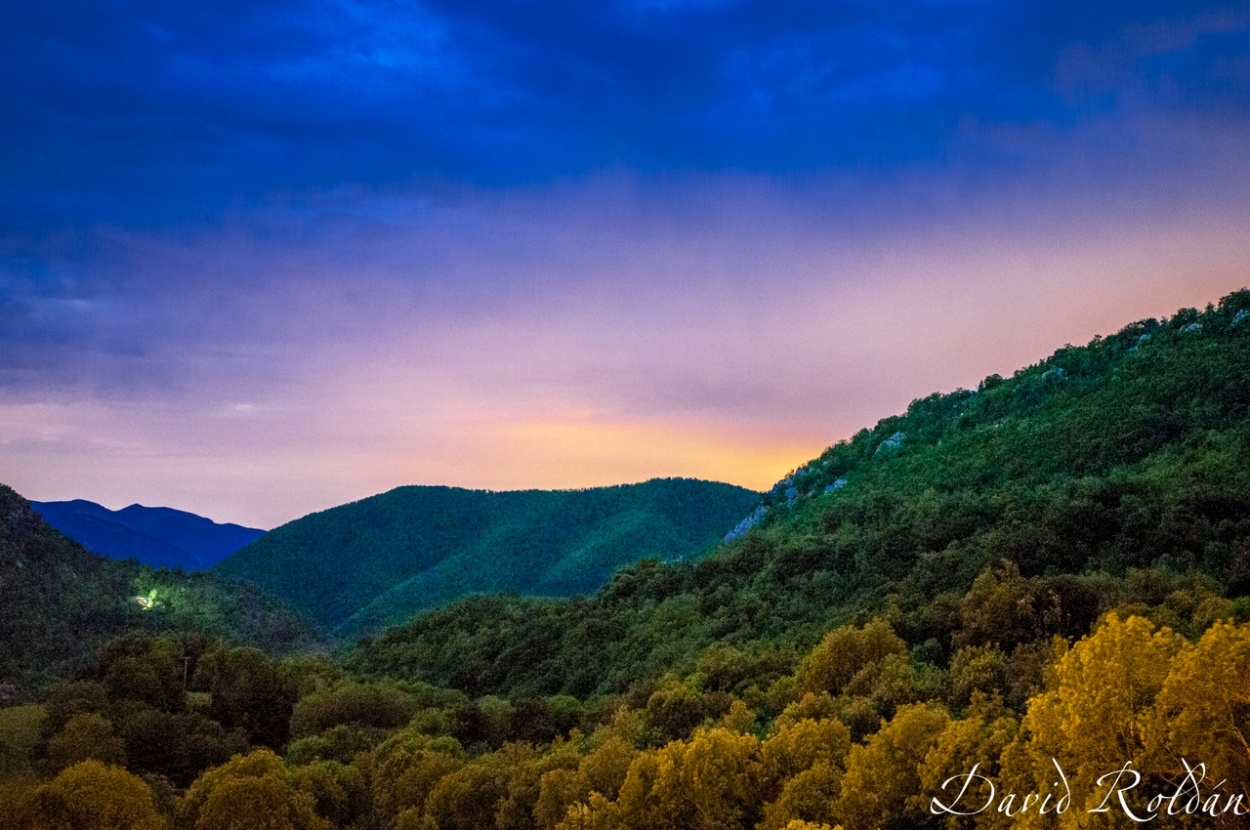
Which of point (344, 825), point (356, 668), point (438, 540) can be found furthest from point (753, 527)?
point (438, 540)

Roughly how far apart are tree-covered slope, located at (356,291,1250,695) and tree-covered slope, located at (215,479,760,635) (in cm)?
6034

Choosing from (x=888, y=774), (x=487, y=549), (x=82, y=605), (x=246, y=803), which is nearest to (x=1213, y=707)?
(x=888, y=774)

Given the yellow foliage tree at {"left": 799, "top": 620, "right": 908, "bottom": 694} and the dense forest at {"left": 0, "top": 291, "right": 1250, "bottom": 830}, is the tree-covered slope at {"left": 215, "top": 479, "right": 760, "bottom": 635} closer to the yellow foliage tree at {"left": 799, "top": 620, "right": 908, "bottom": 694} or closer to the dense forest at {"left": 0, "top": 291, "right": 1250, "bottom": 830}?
the dense forest at {"left": 0, "top": 291, "right": 1250, "bottom": 830}

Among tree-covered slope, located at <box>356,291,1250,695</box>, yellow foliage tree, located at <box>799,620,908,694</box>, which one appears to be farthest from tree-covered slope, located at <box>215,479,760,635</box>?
yellow foliage tree, located at <box>799,620,908,694</box>

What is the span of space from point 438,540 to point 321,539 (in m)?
24.7

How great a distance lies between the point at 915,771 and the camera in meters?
22.0

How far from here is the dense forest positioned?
17.0m

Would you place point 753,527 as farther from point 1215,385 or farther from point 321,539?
point 321,539

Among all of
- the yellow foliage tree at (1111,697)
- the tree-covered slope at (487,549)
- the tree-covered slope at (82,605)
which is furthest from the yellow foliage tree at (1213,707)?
the tree-covered slope at (487,549)

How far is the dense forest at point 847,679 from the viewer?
17.0 metres

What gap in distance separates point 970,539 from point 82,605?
9367cm

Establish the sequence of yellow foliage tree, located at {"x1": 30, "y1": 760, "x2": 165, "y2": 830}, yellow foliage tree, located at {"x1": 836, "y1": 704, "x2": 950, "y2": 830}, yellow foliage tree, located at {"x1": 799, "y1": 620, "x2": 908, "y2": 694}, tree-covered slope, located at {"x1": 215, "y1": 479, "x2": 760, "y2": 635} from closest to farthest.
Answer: yellow foliage tree, located at {"x1": 836, "y1": 704, "x2": 950, "y2": 830} → yellow foliage tree, located at {"x1": 30, "y1": 760, "x2": 165, "y2": 830} → yellow foliage tree, located at {"x1": 799, "y1": 620, "x2": 908, "y2": 694} → tree-covered slope, located at {"x1": 215, "y1": 479, "x2": 760, "y2": 635}

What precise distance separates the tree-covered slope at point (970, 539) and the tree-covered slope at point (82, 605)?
2928 centimetres

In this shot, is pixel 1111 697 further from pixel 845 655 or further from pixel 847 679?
pixel 845 655
